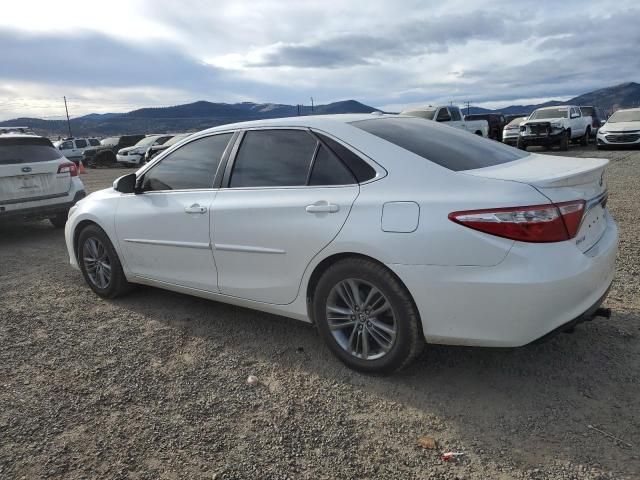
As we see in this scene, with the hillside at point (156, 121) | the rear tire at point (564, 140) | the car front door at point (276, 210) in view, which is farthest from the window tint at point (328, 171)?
the hillside at point (156, 121)

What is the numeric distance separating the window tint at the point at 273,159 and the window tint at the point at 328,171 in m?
0.07

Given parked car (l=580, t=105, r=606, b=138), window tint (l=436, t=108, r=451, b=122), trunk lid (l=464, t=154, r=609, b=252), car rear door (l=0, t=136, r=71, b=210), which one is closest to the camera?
trunk lid (l=464, t=154, r=609, b=252)

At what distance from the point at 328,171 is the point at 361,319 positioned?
0.95 m

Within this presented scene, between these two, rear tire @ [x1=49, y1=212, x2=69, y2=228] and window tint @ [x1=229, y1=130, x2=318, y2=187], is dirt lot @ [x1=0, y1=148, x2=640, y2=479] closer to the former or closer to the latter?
window tint @ [x1=229, y1=130, x2=318, y2=187]

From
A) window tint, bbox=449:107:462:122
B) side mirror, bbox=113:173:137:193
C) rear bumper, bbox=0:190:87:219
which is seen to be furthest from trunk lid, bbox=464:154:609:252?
window tint, bbox=449:107:462:122

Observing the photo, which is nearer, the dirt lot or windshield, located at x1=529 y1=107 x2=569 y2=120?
the dirt lot

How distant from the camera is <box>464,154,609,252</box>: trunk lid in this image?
8.73 feet

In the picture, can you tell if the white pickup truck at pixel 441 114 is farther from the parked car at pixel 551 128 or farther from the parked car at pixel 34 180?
the parked car at pixel 34 180

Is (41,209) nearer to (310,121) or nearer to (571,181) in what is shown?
(310,121)

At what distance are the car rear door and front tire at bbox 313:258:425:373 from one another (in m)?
6.16

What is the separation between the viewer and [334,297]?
3176 millimetres

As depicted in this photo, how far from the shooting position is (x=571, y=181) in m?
2.75

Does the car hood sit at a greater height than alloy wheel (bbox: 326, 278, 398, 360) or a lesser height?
greater

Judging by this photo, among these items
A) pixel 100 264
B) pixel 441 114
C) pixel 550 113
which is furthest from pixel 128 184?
pixel 550 113
